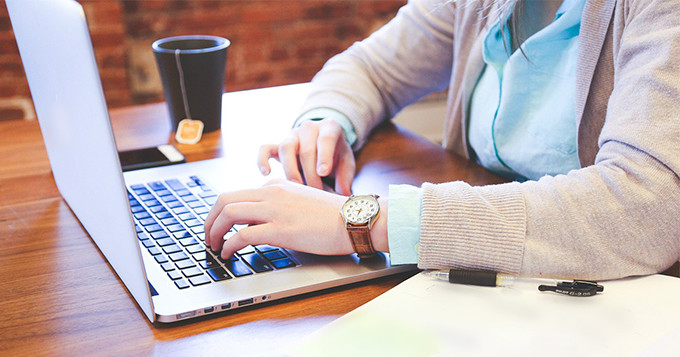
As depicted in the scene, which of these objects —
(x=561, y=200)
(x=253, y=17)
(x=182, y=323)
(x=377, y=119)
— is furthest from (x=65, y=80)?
(x=253, y=17)

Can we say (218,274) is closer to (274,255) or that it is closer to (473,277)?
(274,255)

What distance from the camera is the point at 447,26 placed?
119 cm

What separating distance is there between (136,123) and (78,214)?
0.39 m

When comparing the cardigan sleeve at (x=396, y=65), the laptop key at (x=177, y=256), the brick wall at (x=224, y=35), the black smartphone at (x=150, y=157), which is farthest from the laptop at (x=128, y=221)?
the brick wall at (x=224, y=35)

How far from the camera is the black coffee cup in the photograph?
1.12 meters

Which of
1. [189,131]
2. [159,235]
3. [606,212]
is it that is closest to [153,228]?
[159,235]

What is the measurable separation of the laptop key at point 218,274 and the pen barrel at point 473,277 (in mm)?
228

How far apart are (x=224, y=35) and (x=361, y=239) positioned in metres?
1.89

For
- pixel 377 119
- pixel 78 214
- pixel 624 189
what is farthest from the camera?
pixel 377 119

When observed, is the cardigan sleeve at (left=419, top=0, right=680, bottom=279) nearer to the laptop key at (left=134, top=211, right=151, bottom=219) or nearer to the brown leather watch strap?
the brown leather watch strap

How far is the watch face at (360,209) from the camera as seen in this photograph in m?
0.74

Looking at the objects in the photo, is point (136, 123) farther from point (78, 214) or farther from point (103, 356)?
point (103, 356)

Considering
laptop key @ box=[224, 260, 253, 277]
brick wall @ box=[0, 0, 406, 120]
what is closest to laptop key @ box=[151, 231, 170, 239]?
laptop key @ box=[224, 260, 253, 277]

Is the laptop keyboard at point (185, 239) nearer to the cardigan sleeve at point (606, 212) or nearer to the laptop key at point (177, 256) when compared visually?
the laptop key at point (177, 256)
